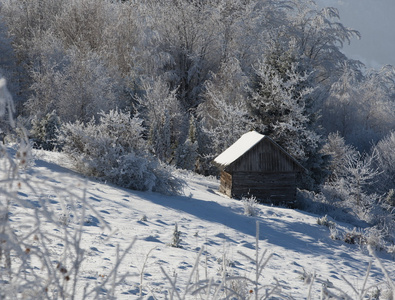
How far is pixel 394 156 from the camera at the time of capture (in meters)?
28.1

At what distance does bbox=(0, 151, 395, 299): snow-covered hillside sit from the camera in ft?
15.3

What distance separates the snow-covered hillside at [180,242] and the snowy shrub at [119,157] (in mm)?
467

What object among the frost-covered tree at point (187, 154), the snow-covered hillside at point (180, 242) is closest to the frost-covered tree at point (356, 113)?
the frost-covered tree at point (187, 154)

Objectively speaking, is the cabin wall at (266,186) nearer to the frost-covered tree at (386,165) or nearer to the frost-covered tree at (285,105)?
the frost-covered tree at (285,105)

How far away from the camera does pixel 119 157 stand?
11211mm

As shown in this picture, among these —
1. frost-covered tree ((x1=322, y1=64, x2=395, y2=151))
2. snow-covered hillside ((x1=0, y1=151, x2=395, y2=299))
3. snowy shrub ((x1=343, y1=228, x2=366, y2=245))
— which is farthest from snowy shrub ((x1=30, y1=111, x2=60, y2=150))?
frost-covered tree ((x1=322, y1=64, x2=395, y2=151))

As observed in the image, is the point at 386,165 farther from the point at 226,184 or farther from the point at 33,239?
the point at 33,239

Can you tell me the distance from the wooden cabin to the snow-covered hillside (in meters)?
3.34

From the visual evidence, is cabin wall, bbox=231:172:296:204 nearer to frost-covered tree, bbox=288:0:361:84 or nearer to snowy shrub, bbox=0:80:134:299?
snowy shrub, bbox=0:80:134:299

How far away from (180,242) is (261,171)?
9665 mm

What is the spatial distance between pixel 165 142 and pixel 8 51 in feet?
37.7

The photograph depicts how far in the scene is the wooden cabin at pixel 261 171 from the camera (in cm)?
1608

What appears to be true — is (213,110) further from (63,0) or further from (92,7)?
(63,0)

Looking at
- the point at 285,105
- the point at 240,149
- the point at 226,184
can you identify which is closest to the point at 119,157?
the point at 226,184
